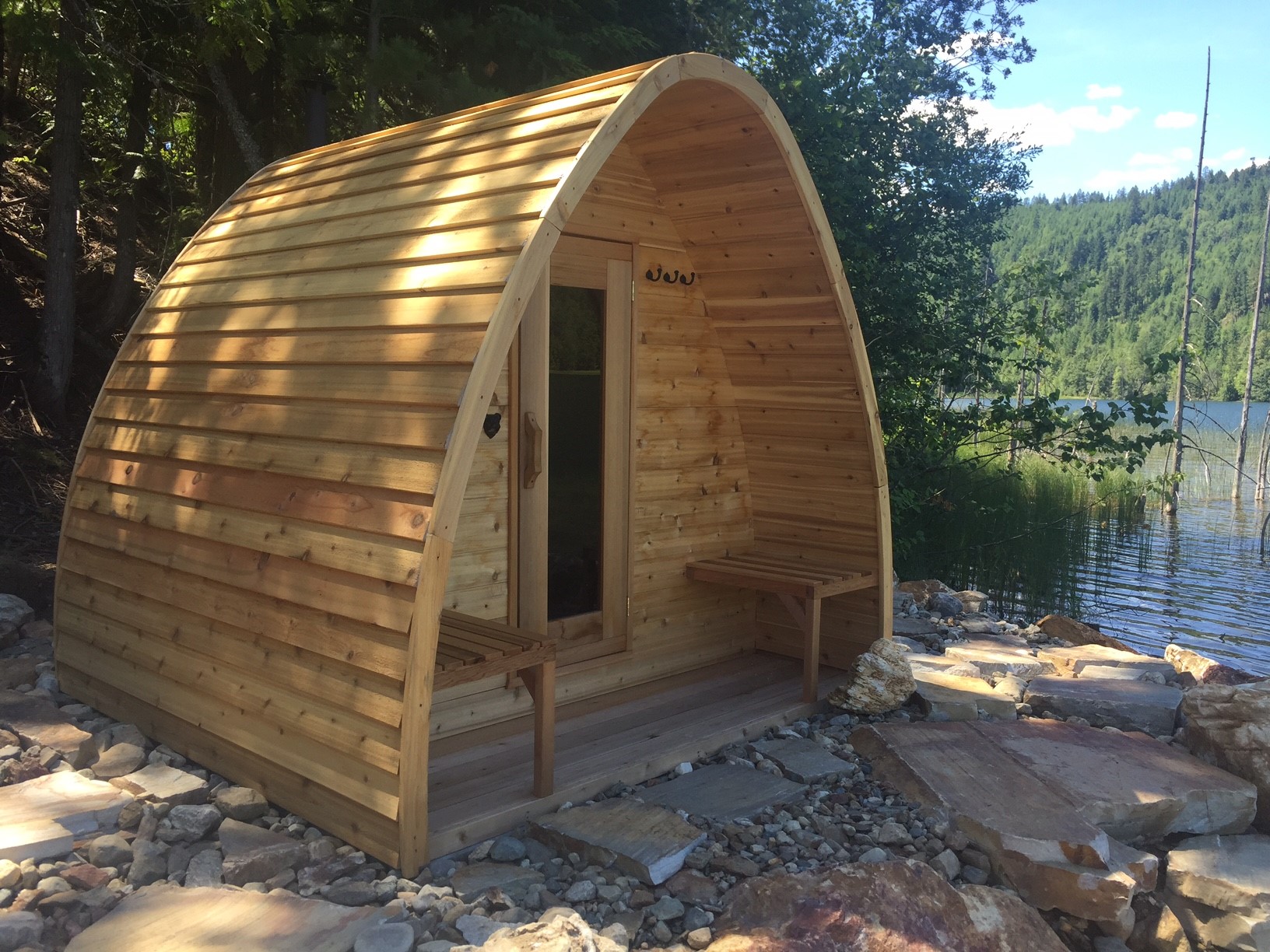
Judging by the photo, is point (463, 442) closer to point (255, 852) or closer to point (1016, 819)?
point (255, 852)

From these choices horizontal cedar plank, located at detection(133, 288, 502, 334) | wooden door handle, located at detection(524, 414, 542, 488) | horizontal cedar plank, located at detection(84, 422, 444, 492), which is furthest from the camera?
wooden door handle, located at detection(524, 414, 542, 488)

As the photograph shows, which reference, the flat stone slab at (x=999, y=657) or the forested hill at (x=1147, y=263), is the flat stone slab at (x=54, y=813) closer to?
the flat stone slab at (x=999, y=657)

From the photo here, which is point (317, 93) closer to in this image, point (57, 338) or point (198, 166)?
point (198, 166)

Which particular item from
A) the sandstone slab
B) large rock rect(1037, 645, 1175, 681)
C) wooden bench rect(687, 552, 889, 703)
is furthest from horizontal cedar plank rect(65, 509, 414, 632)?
large rock rect(1037, 645, 1175, 681)

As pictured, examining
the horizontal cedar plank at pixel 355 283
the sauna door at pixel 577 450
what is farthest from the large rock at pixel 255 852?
the horizontal cedar plank at pixel 355 283

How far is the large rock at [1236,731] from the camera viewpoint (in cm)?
418

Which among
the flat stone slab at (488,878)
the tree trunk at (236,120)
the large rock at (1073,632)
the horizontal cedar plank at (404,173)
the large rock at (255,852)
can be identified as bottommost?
the large rock at (1073,632)

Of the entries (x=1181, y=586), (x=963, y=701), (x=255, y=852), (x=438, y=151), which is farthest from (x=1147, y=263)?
(x=255, y=852)

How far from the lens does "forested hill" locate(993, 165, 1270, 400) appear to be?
50.0 m

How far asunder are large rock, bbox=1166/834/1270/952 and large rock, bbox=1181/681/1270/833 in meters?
0.46

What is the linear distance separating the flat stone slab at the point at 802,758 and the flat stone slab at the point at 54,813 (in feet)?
7.46

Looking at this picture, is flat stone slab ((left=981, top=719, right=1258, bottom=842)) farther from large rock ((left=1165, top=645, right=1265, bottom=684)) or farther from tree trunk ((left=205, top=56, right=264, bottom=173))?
tree trunk ((left=205, top=56, right=264, bottom=173))

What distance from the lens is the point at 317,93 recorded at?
26.4 ft

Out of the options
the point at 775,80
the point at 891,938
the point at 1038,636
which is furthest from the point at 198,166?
the point at 891,938
